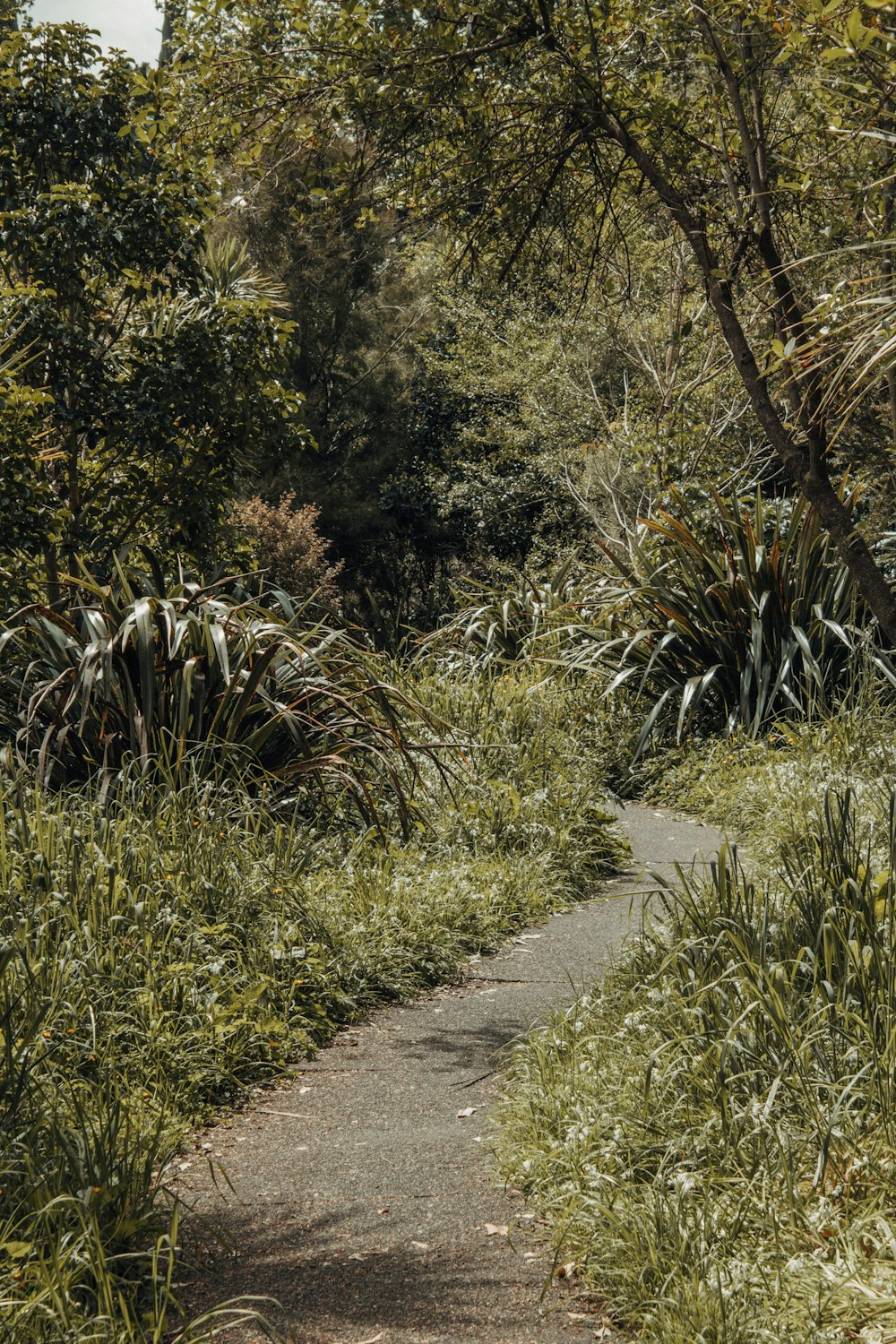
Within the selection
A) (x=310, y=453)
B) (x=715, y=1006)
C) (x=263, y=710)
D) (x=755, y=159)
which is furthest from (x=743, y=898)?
(x=310, y=453)

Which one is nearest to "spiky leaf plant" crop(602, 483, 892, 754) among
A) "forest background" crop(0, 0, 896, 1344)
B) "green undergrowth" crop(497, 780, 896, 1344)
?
"forest background" crop(0, 0, 896, 1344)

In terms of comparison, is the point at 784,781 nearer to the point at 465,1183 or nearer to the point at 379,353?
the point at 465,1183

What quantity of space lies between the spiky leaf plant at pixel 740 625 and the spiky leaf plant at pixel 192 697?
2.59 metres

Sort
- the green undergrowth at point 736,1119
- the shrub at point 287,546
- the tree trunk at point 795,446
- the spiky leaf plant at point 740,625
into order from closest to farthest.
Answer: the green undergrowth at point 736,1119, the tree trunk at point 795,446, the spiky leaf plant at point 740,625, the shrub at point 287,546

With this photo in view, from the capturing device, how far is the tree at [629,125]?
4023mm

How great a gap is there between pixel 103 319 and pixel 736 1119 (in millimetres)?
7093

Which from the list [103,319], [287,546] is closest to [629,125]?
A: [103,319]

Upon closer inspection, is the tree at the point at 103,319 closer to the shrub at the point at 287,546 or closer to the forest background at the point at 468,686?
the forest background at the point at 468,686

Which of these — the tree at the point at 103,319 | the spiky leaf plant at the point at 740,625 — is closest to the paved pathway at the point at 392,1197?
the spiky leaf plant at the point at 740,625

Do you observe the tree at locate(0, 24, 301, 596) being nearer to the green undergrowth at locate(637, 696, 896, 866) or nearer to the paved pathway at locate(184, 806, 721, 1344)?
the green undergrowth at locate(637, 696, 896, 866)

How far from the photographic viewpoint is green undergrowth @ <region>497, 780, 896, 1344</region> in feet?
8.36

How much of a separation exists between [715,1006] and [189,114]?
356cm

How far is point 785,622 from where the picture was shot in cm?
888

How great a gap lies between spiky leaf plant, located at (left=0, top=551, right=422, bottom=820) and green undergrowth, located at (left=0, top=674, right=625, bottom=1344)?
25 cm
